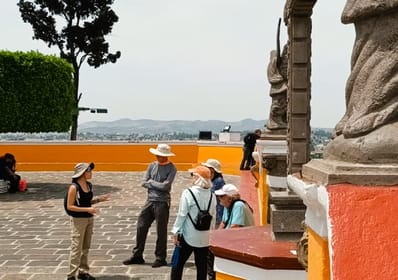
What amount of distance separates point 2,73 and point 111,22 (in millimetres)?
13170

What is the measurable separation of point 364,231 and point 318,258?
1.07ft

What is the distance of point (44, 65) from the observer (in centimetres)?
2016

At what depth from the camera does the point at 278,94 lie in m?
8.41

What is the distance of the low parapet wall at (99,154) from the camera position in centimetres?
2534

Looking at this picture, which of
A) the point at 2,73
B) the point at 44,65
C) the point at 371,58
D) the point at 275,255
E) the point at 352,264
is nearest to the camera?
the point at 352,264

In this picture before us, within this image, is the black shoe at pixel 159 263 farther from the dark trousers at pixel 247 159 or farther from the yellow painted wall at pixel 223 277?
the dark trousers at pixel 247 159

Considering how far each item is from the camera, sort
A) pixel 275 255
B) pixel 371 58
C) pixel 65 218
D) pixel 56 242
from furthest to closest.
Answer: pixel 65 218, pixel 56 242, pixel 275 255, pixel 371 58

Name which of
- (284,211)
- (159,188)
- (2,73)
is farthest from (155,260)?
(2,73)

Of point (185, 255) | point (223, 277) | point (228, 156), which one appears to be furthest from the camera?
point (228, 156)

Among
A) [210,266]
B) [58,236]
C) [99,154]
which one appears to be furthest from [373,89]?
[99,154]

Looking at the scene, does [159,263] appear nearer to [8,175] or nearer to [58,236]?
[58,236]

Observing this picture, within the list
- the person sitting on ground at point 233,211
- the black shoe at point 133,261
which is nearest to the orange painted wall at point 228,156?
the black shoe at point 133,261

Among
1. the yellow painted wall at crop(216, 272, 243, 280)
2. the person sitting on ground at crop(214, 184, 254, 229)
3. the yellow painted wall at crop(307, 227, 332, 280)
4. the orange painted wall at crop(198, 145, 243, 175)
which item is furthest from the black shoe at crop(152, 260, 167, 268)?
the orange painted wall at crop(198, 145, 243, 175)

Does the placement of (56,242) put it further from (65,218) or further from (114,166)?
(114,166)
